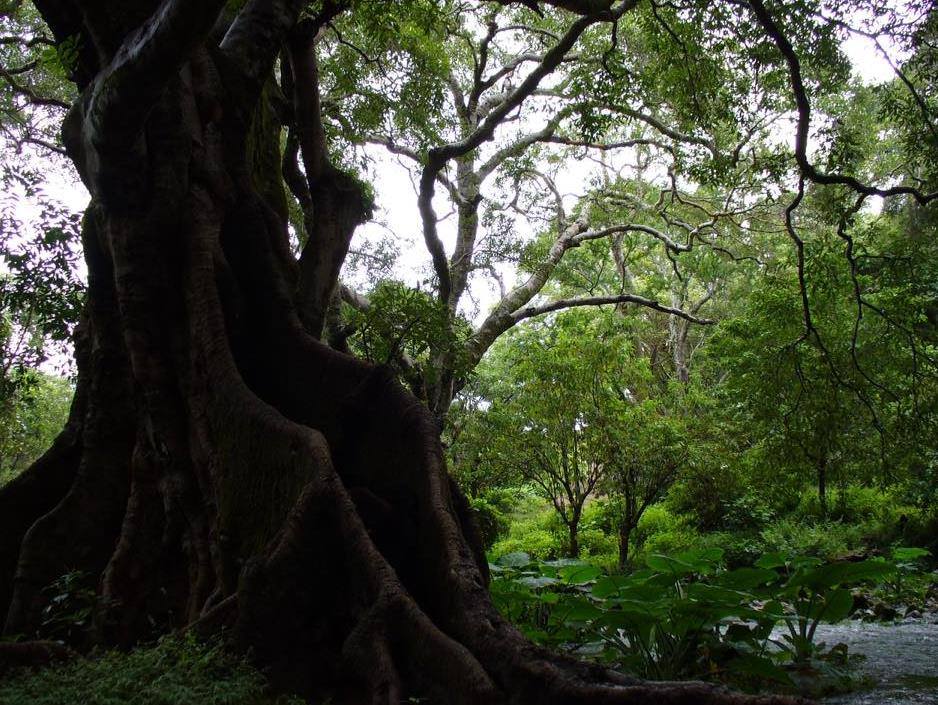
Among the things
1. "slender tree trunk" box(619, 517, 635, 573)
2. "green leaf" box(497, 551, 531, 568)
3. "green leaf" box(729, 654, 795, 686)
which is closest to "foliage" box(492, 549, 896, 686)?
"green leaf" box(729, 654, 795, 686)

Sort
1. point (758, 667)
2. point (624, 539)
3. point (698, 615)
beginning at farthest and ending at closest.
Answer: point (624, 539) → point (698, 615) → point (758, 667)

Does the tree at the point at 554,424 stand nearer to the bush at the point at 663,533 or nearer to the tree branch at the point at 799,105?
the bush at the point at 663,533

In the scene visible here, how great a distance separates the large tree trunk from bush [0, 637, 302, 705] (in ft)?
0.52

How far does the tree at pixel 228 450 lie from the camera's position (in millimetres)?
2795

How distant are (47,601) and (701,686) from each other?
3.86 meters

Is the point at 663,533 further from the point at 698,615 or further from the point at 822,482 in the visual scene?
the point at 698,615

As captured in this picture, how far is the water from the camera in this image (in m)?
3.42

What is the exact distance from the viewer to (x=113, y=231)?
13.7 feet

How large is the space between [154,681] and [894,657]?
4.83 m

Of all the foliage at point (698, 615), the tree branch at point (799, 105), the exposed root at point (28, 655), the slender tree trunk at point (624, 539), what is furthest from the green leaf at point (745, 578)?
the slender tree trunk at point (624, 539)

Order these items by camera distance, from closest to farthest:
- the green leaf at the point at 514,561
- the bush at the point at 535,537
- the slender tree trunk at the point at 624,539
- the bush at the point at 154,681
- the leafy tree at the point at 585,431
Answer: the bush at the point at 154,681, the green leaf at the point at 514,561, the leafy tree at the point at 585,431, the slender tree trunk at the point at 624,539, the bush at the point at 535,537

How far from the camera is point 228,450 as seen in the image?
12.1 ft

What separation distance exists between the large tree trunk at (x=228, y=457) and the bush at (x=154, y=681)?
0.52ft

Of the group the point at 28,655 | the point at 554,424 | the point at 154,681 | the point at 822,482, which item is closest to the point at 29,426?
the point at 554,424
